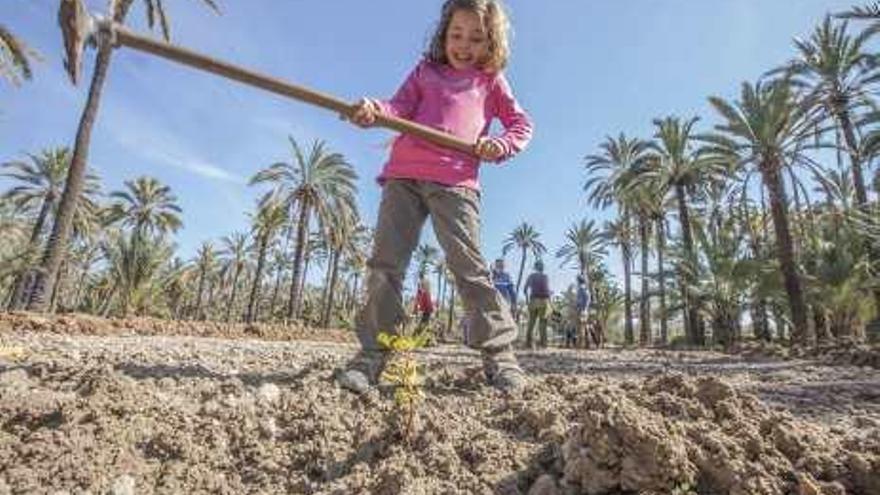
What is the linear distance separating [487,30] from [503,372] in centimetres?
164

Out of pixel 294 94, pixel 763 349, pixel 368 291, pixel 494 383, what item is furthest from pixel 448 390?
pixel 763 349

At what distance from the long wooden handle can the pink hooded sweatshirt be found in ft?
0.52

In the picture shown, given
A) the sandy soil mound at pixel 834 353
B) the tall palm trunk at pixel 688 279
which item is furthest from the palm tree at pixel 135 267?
the sandy soil mound at pixel 834 353

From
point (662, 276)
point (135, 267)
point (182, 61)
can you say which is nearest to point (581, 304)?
point (662, 276)

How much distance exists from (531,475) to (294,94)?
175 centimetres

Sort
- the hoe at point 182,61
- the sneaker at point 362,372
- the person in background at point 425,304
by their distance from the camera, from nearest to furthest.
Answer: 1. the hoe at point 182,61
2. the sneaker at point 362,372
3. the person in background at point 425,304

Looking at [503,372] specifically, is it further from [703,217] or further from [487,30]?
[703,217]

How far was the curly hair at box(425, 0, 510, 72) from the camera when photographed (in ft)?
10.8

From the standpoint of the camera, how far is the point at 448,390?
9.77 ft

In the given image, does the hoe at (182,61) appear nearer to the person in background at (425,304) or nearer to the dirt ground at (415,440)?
the dirt ground at (415,440)

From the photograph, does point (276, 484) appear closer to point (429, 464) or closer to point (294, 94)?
point (429, 464)

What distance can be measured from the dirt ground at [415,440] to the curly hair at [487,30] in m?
1.62

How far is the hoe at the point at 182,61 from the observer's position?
89.7 inches

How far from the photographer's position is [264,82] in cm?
271
